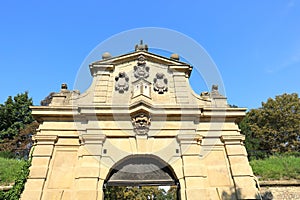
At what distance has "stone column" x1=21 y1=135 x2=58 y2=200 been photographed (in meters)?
9.18

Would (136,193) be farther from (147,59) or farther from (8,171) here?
(147,59)

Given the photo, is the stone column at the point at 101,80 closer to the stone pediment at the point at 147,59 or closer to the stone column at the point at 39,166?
the stone pediment at the point at 147,59

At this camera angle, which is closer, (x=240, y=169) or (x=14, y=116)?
(x=240, y=169)

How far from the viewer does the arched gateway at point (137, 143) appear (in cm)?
956

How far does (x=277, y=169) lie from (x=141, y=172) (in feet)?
25.9

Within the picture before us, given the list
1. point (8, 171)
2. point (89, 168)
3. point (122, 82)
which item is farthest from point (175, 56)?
point (8, 171)

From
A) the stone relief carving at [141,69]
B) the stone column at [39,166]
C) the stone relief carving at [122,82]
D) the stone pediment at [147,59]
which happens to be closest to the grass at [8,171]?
the stone column at [39,166]

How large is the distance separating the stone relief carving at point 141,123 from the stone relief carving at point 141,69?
2230mm

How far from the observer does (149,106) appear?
10.6 metres

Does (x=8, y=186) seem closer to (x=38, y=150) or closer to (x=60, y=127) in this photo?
(x=38, y=150)

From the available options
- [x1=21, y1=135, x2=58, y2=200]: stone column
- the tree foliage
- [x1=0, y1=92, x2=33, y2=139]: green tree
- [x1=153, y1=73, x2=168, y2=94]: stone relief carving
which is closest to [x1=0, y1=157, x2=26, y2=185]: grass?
[x1=21, y1=135, x2=58, y2=200]: stone column

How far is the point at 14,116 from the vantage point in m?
29.8

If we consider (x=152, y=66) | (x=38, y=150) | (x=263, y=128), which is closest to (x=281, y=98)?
(x=263, y=128)

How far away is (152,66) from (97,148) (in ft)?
16.0
